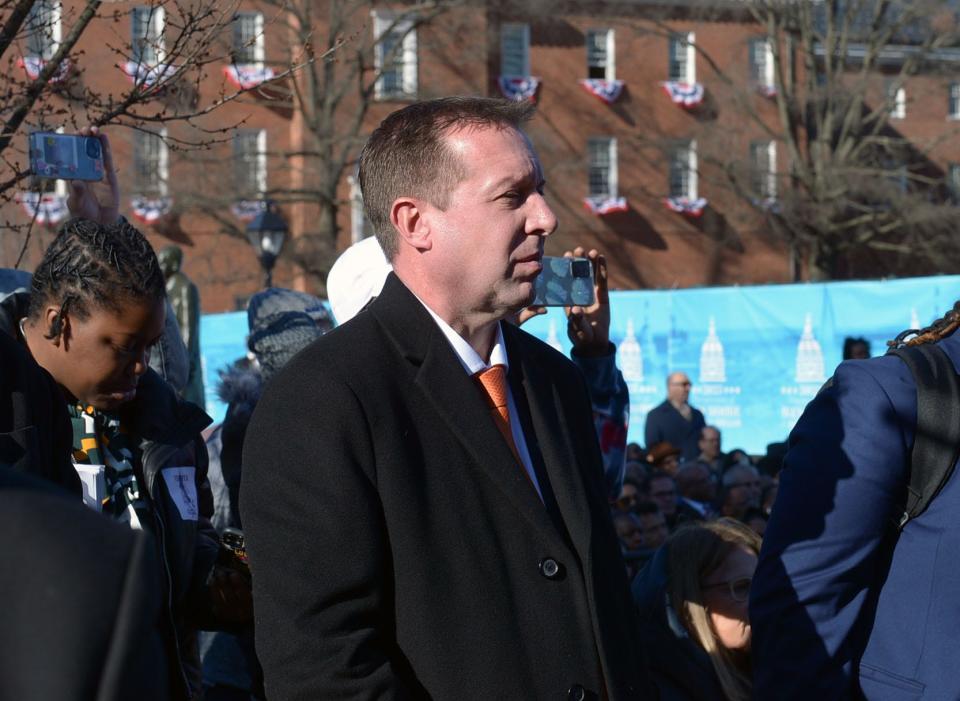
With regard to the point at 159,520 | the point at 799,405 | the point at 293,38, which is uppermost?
the point at 293,38

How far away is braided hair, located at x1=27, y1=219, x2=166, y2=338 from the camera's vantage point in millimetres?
3021

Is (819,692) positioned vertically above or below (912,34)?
below

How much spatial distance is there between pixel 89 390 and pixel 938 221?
32.1 m

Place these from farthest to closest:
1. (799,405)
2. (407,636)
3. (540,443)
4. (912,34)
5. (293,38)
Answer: (912,34), (293,38), (799,405), (540,443), (407,636)

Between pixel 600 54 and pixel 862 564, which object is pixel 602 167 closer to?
pixel 600 54

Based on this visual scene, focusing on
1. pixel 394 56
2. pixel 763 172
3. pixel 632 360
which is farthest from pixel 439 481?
pixel 763 172

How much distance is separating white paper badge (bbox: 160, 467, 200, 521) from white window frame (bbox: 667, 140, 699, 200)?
3105cm

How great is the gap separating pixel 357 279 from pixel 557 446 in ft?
3.61

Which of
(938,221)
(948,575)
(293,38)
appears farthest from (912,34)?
(948,575)

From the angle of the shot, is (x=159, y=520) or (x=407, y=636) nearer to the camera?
(x=407, y=636)

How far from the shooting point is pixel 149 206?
94.2 feet

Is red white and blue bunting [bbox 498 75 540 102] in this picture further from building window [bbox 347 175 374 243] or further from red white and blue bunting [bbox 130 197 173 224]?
red white and blue bunting [bbox 130 197 173 224]

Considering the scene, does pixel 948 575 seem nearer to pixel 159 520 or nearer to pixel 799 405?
pixel 159 520

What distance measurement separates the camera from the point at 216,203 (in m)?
28.3
